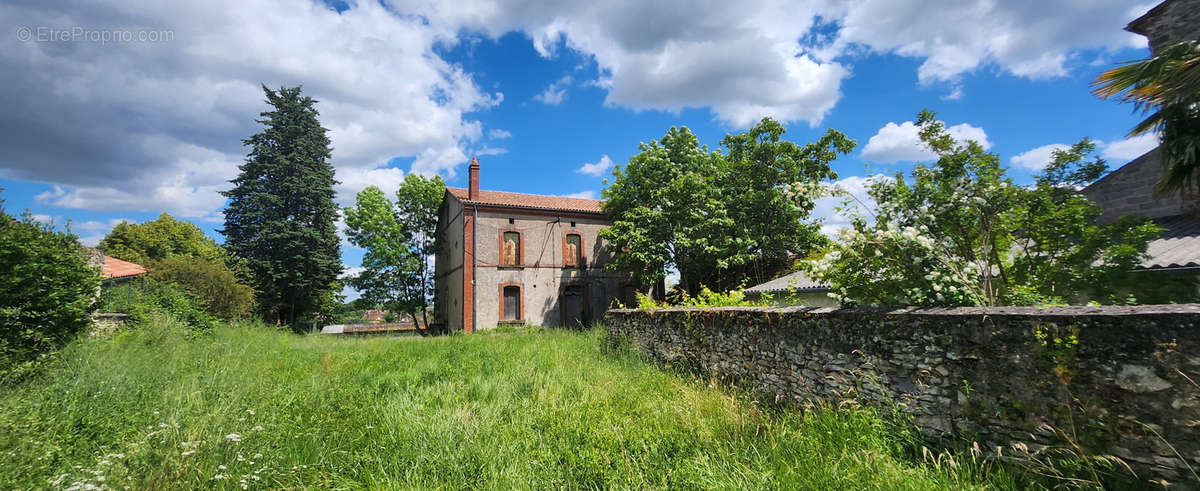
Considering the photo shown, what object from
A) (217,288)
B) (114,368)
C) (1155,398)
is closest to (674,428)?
(1155,398)

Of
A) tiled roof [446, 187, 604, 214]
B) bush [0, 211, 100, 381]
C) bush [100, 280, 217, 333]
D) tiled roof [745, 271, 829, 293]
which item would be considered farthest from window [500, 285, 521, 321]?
bush [0, 211, 100, 381]

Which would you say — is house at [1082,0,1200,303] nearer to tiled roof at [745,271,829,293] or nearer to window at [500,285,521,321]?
tiled roof at [745,271,829,293]

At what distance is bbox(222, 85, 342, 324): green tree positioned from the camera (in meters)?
23.3

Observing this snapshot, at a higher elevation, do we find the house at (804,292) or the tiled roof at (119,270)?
the tiled roof at (119,270)

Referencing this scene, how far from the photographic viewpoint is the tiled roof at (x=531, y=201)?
20641mm

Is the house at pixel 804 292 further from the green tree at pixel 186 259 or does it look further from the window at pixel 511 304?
the green tree at pixel 186 259

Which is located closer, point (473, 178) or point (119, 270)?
point (119, 270)

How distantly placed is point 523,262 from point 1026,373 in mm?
18766

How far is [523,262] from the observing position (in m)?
20.4

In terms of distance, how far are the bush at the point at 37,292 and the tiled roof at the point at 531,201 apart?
516 inches

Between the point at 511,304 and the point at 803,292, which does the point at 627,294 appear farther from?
the point at 803,292

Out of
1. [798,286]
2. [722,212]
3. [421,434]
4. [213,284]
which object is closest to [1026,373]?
[421,434]

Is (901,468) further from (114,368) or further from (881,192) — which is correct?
(114,368)

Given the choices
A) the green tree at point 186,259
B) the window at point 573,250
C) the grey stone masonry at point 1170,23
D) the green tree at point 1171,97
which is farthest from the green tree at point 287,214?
the grey stone masonry at point 1170,23
